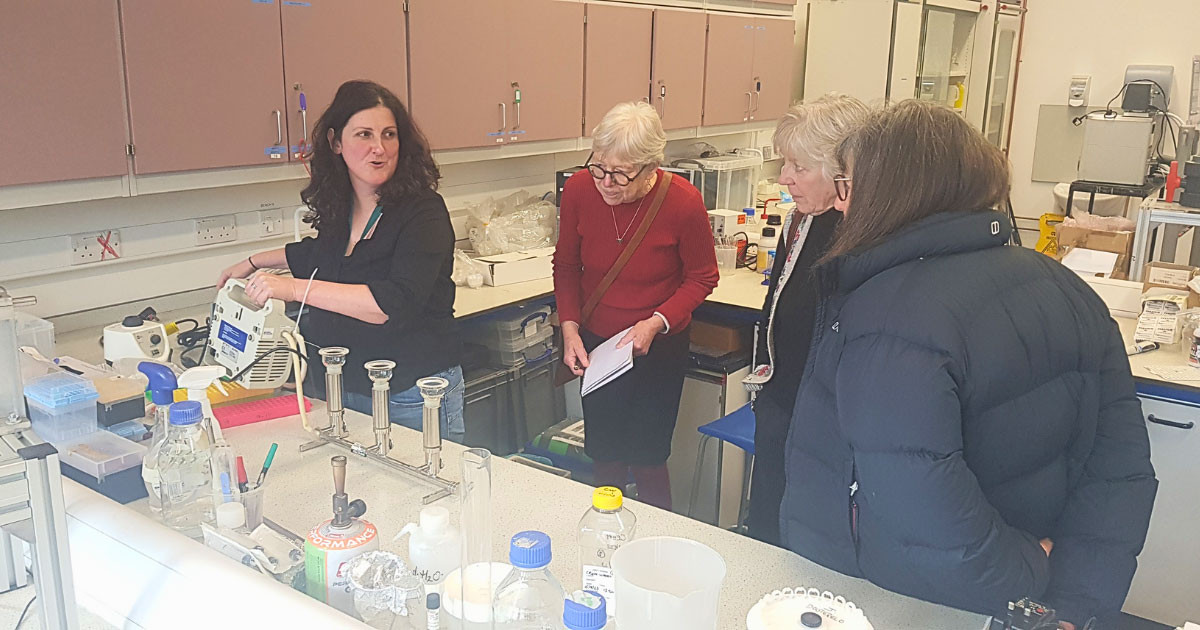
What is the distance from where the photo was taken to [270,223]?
2.92 m

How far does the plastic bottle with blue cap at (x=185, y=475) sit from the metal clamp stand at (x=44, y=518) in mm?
443

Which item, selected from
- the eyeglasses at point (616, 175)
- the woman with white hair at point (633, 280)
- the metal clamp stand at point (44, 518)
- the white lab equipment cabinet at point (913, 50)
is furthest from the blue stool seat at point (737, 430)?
the white lab equipment cabinet at point (913, 50)

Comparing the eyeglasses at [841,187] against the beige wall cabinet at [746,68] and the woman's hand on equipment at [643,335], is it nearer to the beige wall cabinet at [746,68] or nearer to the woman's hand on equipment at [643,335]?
the woman's hand on equipment at [643,335]

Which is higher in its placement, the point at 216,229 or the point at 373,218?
the point at 373,218

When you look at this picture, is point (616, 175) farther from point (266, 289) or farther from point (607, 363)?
point (266, 289)

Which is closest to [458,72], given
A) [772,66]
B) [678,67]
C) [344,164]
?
[344,164]

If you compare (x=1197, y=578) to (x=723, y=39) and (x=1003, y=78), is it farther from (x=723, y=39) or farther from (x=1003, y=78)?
(x=1003, y=78)

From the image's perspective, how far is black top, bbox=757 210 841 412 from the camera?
2.00 m

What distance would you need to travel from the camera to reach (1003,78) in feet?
20.5

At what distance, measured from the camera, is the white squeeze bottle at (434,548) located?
1.21m

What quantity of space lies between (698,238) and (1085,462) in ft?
4.30

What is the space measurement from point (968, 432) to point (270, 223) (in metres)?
2.31

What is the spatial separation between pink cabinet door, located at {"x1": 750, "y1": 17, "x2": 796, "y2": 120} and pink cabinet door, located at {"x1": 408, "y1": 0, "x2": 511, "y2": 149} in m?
1.75

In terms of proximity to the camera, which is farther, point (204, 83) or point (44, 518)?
point (204, 83)
